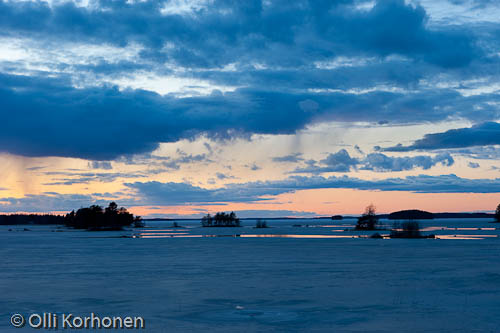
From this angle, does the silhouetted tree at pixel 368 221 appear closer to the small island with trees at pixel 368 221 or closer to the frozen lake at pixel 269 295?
the small island with trees at pixel 368 221

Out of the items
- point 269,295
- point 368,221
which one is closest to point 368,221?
point 368,221

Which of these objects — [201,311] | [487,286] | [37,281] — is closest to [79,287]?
[37,281]

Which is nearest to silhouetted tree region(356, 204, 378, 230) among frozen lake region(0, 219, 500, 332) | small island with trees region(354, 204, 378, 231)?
small island with trees region(354, 204, 378, 231)

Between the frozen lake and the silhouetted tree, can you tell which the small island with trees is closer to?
the silhouetted tree

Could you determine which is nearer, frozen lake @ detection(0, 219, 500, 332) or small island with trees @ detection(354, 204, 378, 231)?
frozen lake @ detection(0, 219, 500, 332)

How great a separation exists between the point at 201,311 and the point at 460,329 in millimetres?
9474

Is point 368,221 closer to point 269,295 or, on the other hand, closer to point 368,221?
point 368,221

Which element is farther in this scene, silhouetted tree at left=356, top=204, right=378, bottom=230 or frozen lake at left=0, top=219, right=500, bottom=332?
silhouetted tree at left=356, top=204, right=378, bottom=230

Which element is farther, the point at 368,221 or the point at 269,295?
the point at 368,221

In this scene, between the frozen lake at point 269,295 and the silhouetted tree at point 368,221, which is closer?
the frozen lake at point 269,295

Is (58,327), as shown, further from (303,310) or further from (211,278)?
(211,278)

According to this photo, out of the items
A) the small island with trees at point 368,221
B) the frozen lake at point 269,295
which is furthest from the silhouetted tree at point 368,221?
the frozen lake at point 269,295

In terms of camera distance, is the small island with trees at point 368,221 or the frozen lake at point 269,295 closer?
the frozen lake at point 269,295

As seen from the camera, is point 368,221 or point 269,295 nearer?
point 269,295
